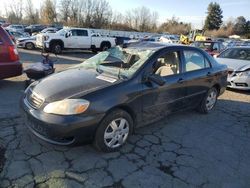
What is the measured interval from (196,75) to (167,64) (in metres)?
0.81

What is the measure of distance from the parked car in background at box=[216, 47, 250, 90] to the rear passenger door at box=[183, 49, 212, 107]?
2.85 metres

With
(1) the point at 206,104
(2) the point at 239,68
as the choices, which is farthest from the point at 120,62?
(2) the point at 239,68

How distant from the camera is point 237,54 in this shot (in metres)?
8.72

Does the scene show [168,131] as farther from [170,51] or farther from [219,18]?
[219,18]

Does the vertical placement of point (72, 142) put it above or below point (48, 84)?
below

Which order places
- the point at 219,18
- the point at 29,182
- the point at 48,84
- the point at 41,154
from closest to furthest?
1. the point at 29,182
2. the point at 41,154
3. the point at 48,84
4. the point at 219,18

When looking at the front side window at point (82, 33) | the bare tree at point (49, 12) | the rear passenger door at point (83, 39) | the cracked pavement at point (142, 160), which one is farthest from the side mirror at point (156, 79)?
the bare tree at point (49, 12)

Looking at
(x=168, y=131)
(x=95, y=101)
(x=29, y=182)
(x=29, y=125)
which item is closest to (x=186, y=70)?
(x=168, y=131)

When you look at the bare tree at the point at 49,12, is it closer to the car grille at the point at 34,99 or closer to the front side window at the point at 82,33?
the front side window at the point at 82,33

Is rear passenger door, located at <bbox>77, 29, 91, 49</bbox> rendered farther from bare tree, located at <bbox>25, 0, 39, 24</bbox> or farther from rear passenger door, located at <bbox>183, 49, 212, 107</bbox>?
bare tree, located at <bbox>25, 0, 39, 24</bbox>

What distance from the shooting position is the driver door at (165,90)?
362 cm

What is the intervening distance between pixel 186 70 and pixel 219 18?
7678 centimetres

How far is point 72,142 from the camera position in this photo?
2.89 meters

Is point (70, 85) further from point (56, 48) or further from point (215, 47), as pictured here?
point (56, 48)
